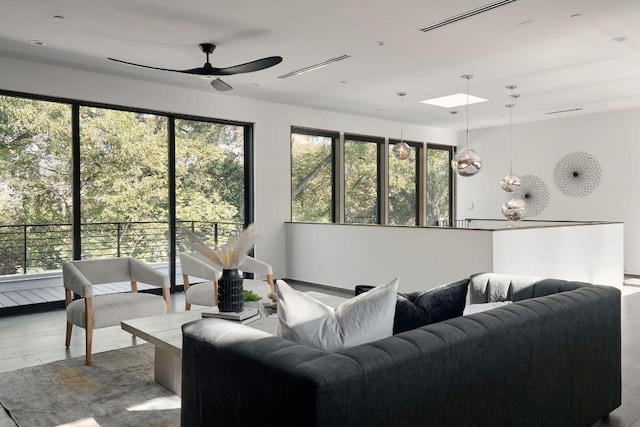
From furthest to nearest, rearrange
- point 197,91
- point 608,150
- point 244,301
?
1. point 608,150
2. point 197,91
3. point 244,301

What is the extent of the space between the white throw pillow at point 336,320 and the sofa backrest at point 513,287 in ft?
4.09

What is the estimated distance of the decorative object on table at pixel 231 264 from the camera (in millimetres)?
3041

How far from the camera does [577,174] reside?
28.3 ft

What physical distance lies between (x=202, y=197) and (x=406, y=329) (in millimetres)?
5053

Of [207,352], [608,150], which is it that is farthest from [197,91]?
[608,150]

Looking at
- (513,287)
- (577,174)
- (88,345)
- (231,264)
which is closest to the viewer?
(513,287)

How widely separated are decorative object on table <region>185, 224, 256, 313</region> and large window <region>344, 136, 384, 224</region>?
5.47 metres

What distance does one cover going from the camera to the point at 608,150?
827cm

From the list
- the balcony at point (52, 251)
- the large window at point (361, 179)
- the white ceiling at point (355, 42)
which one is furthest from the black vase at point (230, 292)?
the large window at point (361, 179)

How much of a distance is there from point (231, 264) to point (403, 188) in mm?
6763

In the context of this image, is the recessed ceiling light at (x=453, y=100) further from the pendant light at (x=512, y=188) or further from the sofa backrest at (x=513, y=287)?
the sofa backrest at (x=513, y=287)

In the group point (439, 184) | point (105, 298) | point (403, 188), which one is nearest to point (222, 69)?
point (105, 298)

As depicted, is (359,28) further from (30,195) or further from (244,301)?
(30,195)

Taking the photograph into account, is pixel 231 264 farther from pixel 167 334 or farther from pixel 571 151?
pixel 571 151
